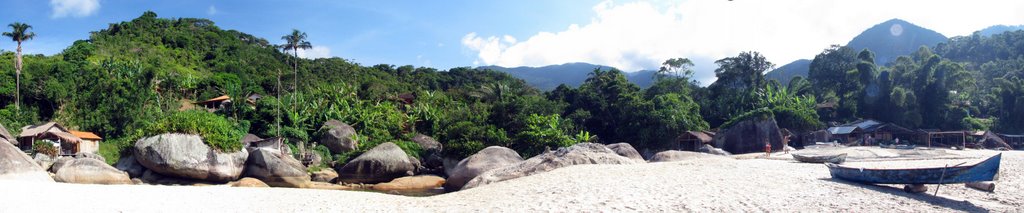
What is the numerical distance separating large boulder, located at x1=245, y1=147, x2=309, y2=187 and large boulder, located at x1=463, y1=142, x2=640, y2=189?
9289 mm

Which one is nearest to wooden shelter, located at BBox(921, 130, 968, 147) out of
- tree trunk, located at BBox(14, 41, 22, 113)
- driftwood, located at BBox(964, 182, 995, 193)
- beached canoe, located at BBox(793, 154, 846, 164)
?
beached canoe, located at BBox(793, 154, 846, 164)

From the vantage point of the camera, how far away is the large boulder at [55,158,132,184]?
19.4 m

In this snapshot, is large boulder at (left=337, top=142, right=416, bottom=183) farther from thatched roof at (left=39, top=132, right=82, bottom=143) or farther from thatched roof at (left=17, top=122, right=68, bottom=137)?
thatched roof at (left=17, top=122, right=68, bottom=137)

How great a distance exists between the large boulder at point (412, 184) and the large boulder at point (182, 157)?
239 inches

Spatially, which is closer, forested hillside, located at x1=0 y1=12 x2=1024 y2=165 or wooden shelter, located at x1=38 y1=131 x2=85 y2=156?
wooden shelter, located at x1=38 y1=131 x2=85 y2=156

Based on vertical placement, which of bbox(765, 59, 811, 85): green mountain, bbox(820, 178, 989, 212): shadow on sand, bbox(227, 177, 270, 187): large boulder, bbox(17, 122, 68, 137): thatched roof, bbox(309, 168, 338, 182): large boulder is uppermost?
bbox(765, 59, 811, 85): green mountain

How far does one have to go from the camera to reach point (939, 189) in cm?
1382

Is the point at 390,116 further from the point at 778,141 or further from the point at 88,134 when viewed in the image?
the point at 778,141

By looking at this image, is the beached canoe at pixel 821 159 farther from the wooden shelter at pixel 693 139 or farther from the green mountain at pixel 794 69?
the green mountain at pixel 794 69

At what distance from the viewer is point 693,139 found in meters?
38.9

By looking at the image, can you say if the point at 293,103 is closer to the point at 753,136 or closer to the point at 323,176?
the point at 323,176

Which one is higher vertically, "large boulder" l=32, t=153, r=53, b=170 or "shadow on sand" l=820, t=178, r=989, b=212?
"large boulder" l=32, t=153, r=53, b=170

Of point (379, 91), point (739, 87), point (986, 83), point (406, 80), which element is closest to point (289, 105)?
point (379, 91)

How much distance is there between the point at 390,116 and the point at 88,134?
56.0 feet
